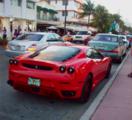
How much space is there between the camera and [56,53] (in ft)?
24.5

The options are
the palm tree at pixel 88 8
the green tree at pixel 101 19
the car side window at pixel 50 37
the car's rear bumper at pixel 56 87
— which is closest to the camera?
the car's rear bumper at pixel 56 87

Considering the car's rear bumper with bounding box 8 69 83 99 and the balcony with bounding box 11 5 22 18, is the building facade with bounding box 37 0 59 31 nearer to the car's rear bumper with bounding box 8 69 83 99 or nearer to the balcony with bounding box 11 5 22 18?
the balcony with bounding box 11 5 22 18

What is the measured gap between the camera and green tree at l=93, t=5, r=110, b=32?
6562 centimetres

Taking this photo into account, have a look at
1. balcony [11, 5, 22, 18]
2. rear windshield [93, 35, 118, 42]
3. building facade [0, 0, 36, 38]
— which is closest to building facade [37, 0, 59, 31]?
building facade [0, 0, 36, 38]

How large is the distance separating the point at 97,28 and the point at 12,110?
62.3m

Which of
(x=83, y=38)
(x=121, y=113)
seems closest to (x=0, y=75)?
(x=121, y=113)

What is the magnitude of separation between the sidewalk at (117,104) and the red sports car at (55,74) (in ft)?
1.93

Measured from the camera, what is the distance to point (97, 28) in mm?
67562

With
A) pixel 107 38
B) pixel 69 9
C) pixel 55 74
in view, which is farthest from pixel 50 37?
pixel 69 9

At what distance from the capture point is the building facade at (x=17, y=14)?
37.1 metres

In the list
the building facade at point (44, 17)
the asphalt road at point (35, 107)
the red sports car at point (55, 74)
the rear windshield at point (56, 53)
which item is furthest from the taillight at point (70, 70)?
the building facade at point (44, 17)

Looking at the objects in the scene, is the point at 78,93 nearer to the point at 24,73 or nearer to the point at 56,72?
the point at 56,72

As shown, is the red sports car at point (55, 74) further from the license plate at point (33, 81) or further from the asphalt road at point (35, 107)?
the asphalt road at point (35, 107)

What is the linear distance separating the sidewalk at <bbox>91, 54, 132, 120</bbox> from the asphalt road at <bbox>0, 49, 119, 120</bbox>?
392 millimetres
